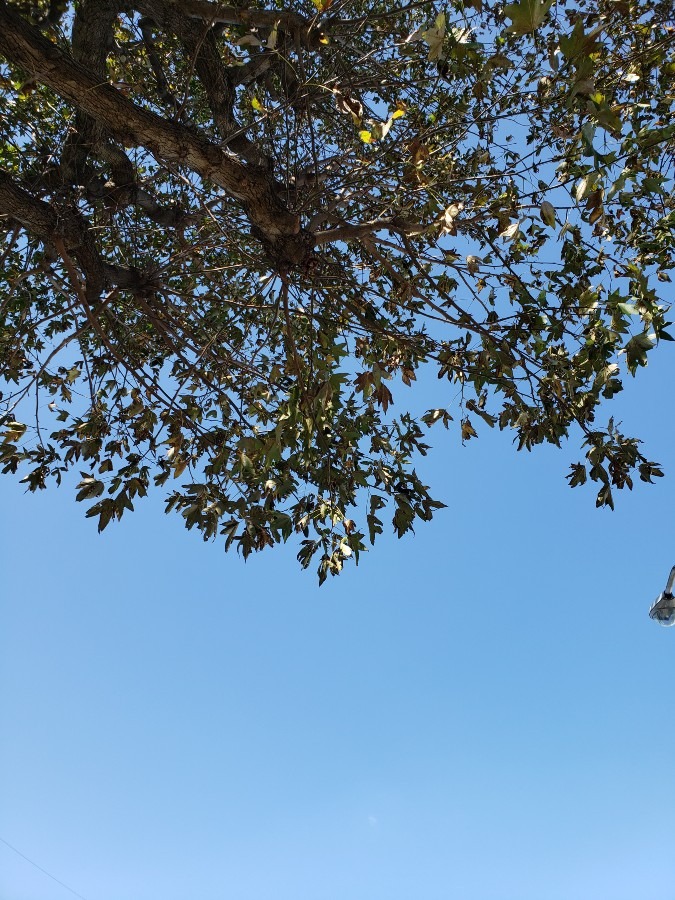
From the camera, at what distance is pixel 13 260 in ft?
18.1

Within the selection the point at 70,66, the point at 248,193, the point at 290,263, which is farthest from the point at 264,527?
the point at 70,66

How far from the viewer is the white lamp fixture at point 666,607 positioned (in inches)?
191

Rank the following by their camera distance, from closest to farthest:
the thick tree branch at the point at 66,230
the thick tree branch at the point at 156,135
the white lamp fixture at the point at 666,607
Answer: the thick tree branch at the point at 156,135, the thick tree branch at the point at 66,230, the white lamp fixture at the point at 666,607

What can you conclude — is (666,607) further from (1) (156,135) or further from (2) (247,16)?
(2) (247,16)

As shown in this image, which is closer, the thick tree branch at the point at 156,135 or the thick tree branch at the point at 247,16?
the thick tree branch at the point at 156,135

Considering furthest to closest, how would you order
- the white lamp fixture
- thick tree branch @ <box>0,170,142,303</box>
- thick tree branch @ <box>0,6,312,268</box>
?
the white lamp fixture
thick tree branch @ <box>0,170,142,303</box>
thick tree branch @ <box>0,6,312,268</box>

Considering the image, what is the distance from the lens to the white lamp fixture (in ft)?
16.0

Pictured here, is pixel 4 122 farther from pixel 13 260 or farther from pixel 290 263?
pixel 290 263

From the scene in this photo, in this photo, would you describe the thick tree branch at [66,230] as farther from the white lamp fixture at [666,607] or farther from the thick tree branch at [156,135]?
the white lamp fixture at [666,607]

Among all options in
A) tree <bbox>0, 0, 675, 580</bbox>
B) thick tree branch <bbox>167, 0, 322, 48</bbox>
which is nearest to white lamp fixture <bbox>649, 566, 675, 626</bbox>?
tree <bbox>0, 0, 675, 580</bbox>

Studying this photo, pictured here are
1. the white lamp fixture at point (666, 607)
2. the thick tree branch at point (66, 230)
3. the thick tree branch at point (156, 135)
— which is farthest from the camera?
the white lamp fixture at point (666, 607)

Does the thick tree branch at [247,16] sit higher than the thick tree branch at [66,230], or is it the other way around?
the thick tree branch at [247,16]

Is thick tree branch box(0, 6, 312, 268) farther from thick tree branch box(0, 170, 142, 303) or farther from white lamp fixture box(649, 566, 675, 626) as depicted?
white lamp fixture box(649, 566, 675, 626)

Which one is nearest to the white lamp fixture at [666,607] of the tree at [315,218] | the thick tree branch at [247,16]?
the tree at [315,218]
